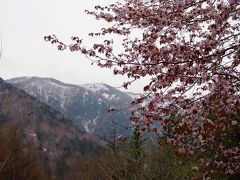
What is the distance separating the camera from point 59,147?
526 ft

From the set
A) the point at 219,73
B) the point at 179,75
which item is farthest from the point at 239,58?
the point at 179,75

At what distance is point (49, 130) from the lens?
177 m

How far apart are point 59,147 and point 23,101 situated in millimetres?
43970

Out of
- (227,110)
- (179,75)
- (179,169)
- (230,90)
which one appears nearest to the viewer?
(179,75)

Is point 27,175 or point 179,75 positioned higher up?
point 179,75

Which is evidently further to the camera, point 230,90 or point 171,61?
point 230,90

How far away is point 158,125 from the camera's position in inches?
306

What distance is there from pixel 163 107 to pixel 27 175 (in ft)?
110

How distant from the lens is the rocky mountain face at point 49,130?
504 ft

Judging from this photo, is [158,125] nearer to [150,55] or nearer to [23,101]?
[150,55]

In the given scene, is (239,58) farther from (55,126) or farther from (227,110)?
(55,126)

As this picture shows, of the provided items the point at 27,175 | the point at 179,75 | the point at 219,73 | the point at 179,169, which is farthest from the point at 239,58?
the point at 27,175

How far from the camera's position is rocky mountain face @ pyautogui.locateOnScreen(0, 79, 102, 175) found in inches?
6053

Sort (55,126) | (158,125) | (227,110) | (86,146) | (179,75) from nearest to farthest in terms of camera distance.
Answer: (179,75) → (227,110) → (158,125) → (86,146) → (55,126)
